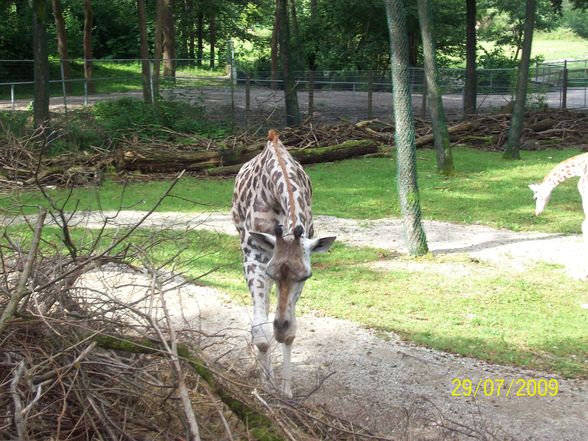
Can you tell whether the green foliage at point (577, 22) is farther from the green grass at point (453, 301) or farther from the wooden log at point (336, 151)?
the green grass at point (453, 301)

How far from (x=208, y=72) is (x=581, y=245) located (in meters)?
19.2

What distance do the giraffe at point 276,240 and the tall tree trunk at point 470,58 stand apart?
19.7 metres

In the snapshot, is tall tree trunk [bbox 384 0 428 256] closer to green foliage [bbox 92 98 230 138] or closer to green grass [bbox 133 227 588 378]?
green grass [bbox 133 227 588 378]

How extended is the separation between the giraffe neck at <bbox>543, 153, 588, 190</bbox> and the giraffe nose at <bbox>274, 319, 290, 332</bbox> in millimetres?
7107

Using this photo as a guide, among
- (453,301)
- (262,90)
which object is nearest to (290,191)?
(453,301)

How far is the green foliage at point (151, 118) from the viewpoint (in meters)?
20.5

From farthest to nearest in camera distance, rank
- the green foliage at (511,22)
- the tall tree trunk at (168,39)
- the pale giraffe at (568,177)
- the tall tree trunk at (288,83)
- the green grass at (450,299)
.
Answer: the green foliage at (511,22) → the tall tree trunk at (168,39) → the tall tree trunk at (288,83) → the pale giraffe at (568,177) → the green grass at (450,299)

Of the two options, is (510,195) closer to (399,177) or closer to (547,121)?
(399,177)

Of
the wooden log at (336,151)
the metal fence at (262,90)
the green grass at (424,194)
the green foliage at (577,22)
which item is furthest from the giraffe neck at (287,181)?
the green foliage at (577,22)

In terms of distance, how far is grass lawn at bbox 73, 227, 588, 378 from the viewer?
24.3 feet

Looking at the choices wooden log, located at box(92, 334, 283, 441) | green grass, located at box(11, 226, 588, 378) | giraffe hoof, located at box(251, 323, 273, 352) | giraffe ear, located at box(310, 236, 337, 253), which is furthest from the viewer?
green grass, located at box(11, 226, 588, 378)

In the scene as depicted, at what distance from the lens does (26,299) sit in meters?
3.91

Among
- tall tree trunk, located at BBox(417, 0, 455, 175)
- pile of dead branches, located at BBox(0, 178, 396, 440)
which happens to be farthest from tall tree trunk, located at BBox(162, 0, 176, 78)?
pile of dead branches, located at BBox(0, 178, 396, 440)

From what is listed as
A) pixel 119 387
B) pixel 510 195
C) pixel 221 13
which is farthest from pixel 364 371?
pixel 221 13
